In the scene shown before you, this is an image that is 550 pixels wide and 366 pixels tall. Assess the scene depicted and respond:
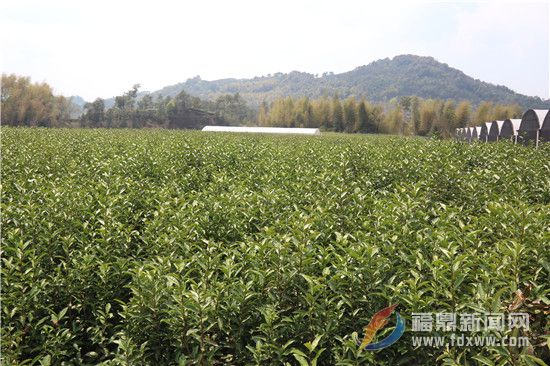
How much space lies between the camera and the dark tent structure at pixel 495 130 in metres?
29.3

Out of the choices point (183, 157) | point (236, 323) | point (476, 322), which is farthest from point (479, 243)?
point (183, 157)

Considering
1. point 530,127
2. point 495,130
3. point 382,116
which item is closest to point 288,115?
point 382,116

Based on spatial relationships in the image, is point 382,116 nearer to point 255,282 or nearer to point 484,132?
point 484,132

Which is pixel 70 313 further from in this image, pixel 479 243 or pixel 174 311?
pixel 479 243

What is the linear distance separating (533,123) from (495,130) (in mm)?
8587

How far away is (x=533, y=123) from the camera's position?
2239 cm

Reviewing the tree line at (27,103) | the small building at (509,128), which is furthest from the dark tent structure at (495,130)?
the tree line at (27,103)

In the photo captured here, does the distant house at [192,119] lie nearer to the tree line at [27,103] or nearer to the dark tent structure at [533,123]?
the tree line at [27,103]

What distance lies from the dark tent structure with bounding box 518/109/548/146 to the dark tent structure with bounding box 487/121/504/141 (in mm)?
5690

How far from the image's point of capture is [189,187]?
7684 mm

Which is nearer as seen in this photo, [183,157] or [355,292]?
[355,292]

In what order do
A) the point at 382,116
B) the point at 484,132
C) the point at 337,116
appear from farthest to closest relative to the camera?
the point at 337,116 < the point at 382,116 < the point at 484,132

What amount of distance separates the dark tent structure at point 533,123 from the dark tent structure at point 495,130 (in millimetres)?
5690

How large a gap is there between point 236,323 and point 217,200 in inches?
98.9
